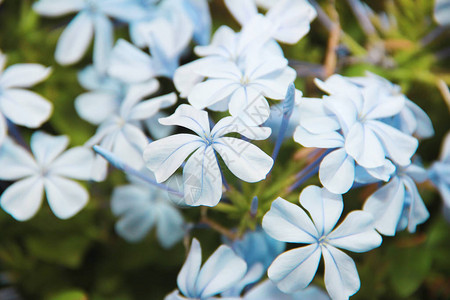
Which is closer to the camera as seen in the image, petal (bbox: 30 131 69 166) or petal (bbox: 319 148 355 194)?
petal (bbox: 319 148 355 194)

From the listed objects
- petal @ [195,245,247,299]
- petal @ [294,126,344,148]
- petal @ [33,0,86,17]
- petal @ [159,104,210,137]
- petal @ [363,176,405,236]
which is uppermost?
petal @ [33,0,86,17]

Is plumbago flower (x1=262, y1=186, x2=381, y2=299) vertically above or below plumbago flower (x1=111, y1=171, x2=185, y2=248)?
above

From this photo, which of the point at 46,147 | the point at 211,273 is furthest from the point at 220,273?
the point at 46,147

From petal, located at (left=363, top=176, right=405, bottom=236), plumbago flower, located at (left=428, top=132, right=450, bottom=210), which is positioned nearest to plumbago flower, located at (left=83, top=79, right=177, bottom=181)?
petal, located at (left=363, top=176, right=405, bottom=236)

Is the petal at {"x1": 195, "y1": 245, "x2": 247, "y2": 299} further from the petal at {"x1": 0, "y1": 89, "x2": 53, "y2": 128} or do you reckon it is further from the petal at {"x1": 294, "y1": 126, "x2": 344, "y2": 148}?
the petal at {"x1": 0, "y1": 89, "x2": 53, "y2": 128}

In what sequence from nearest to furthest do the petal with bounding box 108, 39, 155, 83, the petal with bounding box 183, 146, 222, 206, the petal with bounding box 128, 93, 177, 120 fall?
1. the petal with bounding box 183, 146, 222, 206
2. the petal with bounding box 128, 93, 177, 120
3. the petal with bounding box 108, 39, 155, 83

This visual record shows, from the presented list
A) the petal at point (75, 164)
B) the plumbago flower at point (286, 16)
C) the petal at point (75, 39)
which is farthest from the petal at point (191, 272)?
the petal at point (75, 39)

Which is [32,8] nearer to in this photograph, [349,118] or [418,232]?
[349,118]

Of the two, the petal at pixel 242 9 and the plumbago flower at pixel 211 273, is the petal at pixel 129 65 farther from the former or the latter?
the plumbago flower at pixel 211 273
